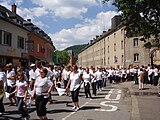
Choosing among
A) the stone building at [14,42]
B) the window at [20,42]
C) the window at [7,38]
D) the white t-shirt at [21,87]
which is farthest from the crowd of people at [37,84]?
the window at [20,42]

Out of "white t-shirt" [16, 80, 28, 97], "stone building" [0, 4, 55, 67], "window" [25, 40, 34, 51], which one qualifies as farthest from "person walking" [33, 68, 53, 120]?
"window" [25, 40, 34, 51]

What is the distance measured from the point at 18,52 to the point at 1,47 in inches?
247

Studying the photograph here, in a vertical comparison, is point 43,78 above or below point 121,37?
below

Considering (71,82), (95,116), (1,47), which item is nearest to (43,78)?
(95,116)

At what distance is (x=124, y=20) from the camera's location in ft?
64.1

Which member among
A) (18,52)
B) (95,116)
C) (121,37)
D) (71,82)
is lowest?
(95,116)

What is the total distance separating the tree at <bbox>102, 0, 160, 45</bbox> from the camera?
17688 mm

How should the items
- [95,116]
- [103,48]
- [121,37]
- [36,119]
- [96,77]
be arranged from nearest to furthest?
[36,119] → [95,116] → [96,77] → [121,37] → [103,48]

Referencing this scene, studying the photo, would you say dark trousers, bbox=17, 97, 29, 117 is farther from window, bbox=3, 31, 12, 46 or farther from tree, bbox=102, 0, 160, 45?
window, bbox=3, 31, 12, 46

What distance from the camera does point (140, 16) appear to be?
18.5m

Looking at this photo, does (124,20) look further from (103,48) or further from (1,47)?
(103,48)

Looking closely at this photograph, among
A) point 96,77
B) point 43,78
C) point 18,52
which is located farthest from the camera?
point 18,52

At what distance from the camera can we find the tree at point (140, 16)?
17.7 m

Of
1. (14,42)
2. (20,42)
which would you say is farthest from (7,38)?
(20,42)
